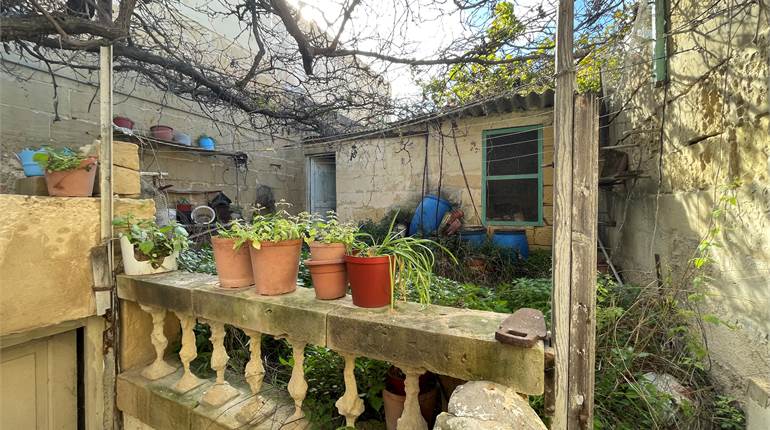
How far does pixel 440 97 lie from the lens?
4.12 metres

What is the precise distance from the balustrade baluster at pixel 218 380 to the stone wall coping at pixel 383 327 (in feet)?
0.32

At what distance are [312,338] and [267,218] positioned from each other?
697mm

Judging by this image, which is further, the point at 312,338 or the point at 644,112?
the point at 644,112

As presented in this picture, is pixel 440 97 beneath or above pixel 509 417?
above

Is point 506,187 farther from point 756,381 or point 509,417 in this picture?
point 509,417

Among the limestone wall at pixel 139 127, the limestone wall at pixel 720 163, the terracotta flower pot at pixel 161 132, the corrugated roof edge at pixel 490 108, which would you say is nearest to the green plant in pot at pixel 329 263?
the limestone wall at pixel 720 163

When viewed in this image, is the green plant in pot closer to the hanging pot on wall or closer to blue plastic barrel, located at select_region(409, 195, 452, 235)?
the hanging pot on wall

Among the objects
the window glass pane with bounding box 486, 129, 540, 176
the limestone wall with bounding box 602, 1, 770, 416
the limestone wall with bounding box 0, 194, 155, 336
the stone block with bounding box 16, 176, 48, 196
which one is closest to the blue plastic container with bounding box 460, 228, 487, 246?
the window glass pane with bounding box 486, 129, 540, 176

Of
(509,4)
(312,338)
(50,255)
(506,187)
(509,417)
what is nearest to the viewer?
(509,417)

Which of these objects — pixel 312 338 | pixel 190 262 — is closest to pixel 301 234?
pixel 312 338

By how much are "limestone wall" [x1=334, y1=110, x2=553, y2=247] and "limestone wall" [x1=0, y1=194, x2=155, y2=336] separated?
405 centimetres

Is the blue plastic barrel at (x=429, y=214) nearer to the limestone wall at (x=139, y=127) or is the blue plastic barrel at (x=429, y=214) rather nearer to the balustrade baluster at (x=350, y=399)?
the limestone wall at (x=139, y=127)

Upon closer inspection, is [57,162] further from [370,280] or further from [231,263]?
[370,280]

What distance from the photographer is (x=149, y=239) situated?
1.76 metres
